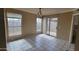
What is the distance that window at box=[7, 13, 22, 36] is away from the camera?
1296 millimetres

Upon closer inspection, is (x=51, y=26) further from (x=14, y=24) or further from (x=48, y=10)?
(x=14, y=24)

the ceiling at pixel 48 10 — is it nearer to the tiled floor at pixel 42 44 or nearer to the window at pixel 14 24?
the window at pixel 14 24

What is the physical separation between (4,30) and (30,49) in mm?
449

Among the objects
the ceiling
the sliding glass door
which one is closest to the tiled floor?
the sliding glass door

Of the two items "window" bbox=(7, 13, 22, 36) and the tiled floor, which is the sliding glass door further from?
"window" bbox=(7, 13, 22, 36)

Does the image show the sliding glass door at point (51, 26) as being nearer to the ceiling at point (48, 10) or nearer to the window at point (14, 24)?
the ceiling at point (48, 10)

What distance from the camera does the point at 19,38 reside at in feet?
4.42

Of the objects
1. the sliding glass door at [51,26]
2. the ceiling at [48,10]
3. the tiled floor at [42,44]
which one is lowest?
the tiled floor at [42,44]

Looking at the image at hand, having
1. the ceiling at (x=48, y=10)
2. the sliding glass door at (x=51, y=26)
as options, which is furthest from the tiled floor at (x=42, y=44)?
the ceiling at (x=48, y=10)

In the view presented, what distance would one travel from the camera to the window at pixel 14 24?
51.0 inches

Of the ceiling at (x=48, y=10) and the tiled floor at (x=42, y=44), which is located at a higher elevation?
the ceiling at (x=48, y=10)
